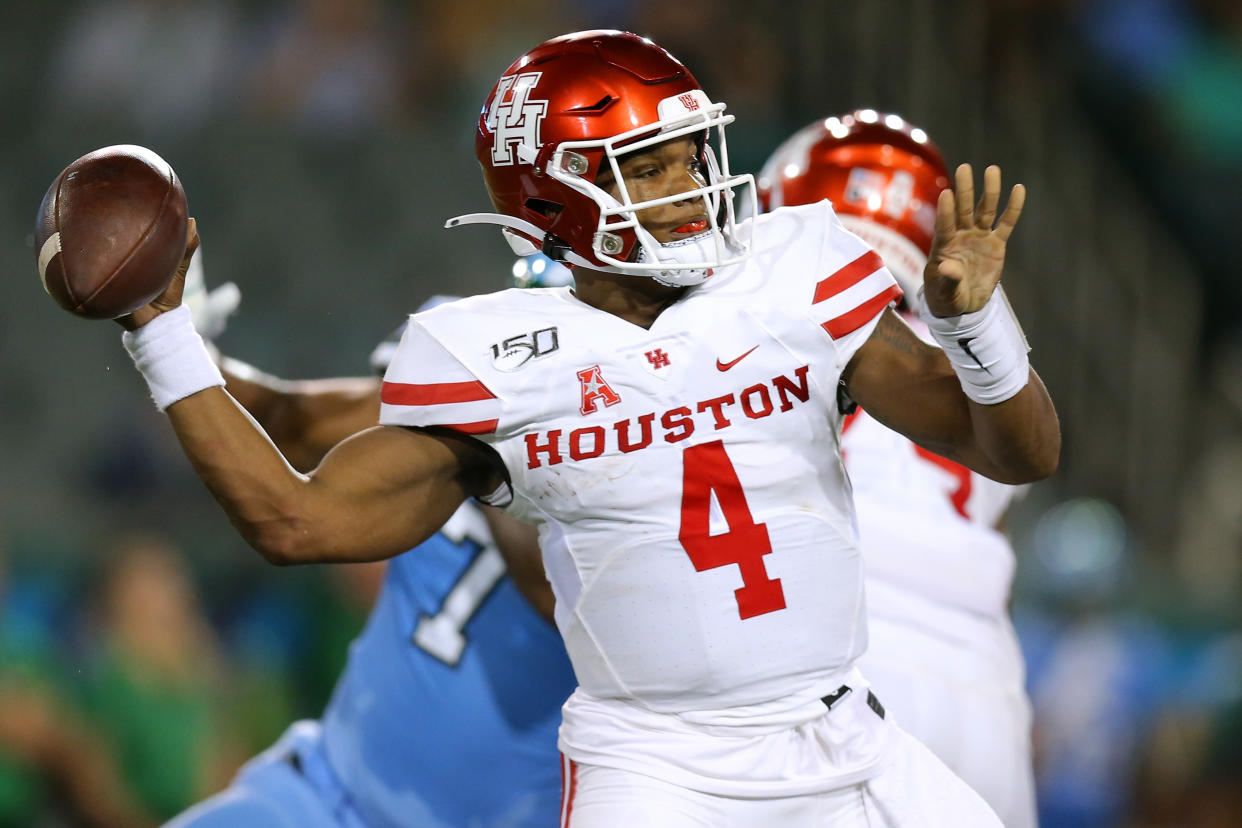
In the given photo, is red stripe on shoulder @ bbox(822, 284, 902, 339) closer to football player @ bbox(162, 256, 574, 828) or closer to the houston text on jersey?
the houston text on jersey

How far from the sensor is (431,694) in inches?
114

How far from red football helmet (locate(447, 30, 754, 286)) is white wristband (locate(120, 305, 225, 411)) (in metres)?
0.54

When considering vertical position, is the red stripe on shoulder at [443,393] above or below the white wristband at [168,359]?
below

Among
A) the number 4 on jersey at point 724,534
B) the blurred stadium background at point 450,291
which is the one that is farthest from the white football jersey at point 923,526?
the blurred stadium background at point 450,291

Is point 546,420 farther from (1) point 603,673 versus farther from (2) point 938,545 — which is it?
(2) point 938,545

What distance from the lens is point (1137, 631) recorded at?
500 centimetres

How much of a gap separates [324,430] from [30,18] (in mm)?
3251

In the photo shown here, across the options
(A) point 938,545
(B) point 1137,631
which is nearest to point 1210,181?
(B) point 1137,631

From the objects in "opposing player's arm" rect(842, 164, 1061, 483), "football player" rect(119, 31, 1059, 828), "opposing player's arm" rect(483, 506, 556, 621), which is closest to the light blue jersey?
"opposing player's arm" rect(483, 506, 556, 621)

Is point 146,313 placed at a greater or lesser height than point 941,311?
greater

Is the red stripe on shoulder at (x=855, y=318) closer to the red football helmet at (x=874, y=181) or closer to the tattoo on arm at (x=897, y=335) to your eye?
the tattoo on arm at (x=897, y=335)

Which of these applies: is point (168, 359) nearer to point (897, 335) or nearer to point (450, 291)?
point (897, 335)

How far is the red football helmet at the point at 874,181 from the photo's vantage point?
3.12 m

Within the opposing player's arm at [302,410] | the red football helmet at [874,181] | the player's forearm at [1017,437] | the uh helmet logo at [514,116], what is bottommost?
the opposing player's arm at [302,410]
